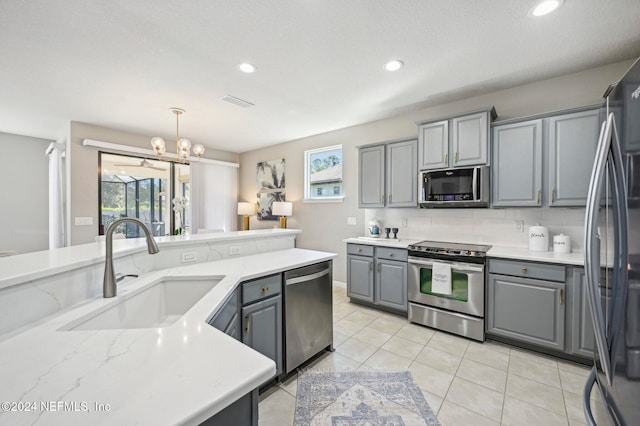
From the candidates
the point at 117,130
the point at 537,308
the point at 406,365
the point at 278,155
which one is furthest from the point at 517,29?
the point at 117,130

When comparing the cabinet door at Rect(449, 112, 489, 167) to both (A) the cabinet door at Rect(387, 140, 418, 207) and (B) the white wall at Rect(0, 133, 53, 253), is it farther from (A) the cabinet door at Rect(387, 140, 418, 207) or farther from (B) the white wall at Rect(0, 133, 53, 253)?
(B) the white wall at Rect(0, 133, 53, 253)

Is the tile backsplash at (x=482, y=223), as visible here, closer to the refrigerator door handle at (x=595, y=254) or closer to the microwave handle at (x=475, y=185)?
the microwave handle at (x=475, y=185)

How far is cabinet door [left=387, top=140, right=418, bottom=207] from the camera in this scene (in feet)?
11.0

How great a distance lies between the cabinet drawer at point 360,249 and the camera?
346 cm

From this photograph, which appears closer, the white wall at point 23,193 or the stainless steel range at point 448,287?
the stainless steel range at point 448,287

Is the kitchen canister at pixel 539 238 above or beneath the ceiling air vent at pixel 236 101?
beneath

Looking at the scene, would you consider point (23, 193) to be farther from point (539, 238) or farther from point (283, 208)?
point (539, 238)

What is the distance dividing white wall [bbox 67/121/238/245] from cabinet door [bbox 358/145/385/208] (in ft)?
13.6

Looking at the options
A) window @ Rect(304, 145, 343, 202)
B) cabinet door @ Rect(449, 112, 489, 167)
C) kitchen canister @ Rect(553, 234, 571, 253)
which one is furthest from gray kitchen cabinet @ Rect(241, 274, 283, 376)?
window @ Rect(304, 145, 343, 202)

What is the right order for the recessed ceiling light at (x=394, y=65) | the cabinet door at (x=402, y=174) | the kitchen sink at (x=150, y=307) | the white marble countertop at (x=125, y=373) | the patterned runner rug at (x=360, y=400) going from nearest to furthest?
the white marble countertop at (x=125, y=373) → the kitchen sink at (x=150, y=307) → the patterned runner rug at (x=360, y=400) → the recessed ceiling light at (x=394, y=65) → the cabinet door at (x=402, y=174)

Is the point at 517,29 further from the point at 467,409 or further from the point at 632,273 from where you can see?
the point at 467,409

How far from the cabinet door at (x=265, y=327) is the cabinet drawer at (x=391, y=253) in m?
1.75

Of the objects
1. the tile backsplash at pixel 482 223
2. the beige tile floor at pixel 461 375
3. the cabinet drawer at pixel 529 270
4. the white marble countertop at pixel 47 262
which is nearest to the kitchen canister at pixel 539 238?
the tile backsplash at pixel 482 223

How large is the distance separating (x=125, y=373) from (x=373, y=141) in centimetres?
396
